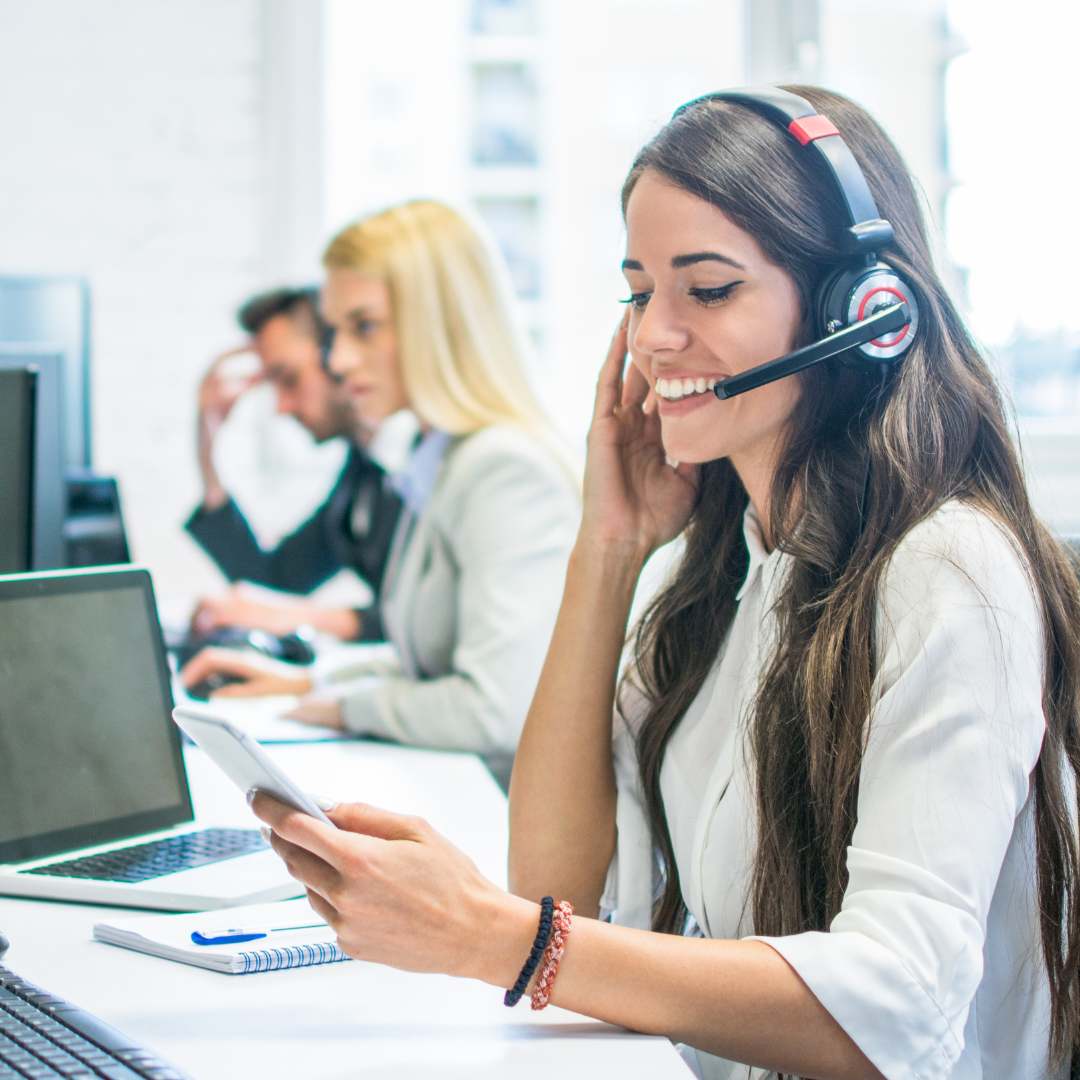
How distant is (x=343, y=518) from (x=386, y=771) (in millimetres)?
1340

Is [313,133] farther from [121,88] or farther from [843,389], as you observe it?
[843,389]

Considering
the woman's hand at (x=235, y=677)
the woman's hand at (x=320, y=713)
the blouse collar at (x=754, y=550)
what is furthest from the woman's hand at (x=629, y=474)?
the woman's hand at (x=235, y=677)

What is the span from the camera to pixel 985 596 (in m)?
0.90

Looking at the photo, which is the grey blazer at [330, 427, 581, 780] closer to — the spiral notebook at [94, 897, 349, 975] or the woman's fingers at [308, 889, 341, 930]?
the spiral notebook at [94, 897, 349, 975]

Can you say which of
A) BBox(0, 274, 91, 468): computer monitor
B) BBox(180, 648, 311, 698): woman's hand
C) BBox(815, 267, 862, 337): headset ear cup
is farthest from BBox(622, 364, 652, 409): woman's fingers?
BBox(0, 274, 91, 468): computer monitor

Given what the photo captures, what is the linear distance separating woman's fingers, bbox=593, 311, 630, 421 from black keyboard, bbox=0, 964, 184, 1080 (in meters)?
0.74

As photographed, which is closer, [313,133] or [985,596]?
[985,596]

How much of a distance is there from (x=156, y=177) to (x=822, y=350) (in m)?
2.84

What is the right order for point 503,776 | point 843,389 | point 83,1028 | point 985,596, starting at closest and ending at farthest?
point 83,1028, point 985,596, point 843,389, point 503,776

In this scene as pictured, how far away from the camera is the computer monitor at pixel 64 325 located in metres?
2.19

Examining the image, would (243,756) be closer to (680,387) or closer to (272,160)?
(680,387)

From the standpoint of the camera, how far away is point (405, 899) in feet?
2.61

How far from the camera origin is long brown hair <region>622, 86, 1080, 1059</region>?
943mm

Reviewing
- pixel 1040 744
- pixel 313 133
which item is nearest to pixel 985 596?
pixel 1040 744
